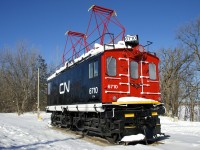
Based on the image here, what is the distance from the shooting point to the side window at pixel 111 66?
11195mm

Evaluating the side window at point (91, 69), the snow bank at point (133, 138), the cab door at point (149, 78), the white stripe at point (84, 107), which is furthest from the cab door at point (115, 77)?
the snow bank at point (133, 138)

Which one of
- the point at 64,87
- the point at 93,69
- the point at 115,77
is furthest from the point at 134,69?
the point at 64,87

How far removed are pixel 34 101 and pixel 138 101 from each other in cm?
4202

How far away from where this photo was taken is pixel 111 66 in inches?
445

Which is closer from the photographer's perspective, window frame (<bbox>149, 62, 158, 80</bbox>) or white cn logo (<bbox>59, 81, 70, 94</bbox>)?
window frame (<bbox>149, 62, 158, 80</bbox>)

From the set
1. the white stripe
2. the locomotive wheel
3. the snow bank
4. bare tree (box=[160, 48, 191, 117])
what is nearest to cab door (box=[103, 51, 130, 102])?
the white stripe

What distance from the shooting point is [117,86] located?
1120cm

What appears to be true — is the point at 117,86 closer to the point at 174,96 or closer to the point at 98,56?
the point at 98,56

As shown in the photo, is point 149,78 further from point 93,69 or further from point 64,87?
point 64,87

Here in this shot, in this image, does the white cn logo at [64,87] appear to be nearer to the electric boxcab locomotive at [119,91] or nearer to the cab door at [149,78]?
the electric boxcab locomotive at [119,91]

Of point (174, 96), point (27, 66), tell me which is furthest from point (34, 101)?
point (174, 96)

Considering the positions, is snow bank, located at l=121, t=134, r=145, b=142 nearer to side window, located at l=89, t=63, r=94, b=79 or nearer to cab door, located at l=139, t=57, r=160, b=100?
cab door, located at l=139, t=57, r=160, b=100

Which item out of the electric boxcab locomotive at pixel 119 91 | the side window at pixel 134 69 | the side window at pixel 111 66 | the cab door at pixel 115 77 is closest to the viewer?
the electric boxcab locomotive at pixel 119 91

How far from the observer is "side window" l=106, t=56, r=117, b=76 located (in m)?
11.2
